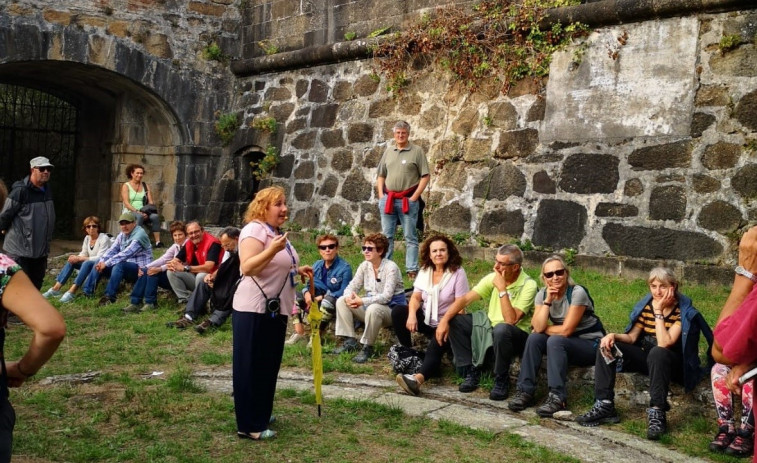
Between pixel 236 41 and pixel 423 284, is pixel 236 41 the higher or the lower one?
the higher one

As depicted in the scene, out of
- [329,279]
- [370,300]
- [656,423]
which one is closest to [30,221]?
[329,279]

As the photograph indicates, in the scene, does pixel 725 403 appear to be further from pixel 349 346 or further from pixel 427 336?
pixel 349 346

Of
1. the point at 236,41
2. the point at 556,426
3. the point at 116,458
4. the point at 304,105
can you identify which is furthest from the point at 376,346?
the point at 236,41

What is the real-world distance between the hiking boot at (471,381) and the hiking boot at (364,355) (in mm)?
1025

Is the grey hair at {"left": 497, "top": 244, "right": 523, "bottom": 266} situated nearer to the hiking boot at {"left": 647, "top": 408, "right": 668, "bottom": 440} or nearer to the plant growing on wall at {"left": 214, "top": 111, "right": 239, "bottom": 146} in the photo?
the hiking boot at {"left": 647, "top": 408, "right": 668, "bottom": 440}

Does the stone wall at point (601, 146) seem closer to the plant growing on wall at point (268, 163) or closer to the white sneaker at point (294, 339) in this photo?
the plant growing on wall at point (268, 163)

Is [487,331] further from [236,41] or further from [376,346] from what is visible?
[236,41]

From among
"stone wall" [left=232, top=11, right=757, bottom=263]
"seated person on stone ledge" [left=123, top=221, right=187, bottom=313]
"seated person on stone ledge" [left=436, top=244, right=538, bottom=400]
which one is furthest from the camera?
"seated person on stone ledge" [left=123, top=221, right=187, bottom=313]

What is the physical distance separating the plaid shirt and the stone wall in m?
2.91

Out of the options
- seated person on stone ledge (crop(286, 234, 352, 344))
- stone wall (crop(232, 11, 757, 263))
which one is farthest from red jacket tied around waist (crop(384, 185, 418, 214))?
seated person on stone ledge (crop(286, 234, 352, 344))

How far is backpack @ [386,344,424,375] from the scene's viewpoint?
7.03m

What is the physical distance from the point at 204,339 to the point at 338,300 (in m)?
1.60

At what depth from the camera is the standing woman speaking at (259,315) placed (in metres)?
5.36

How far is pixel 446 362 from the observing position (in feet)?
23.8
